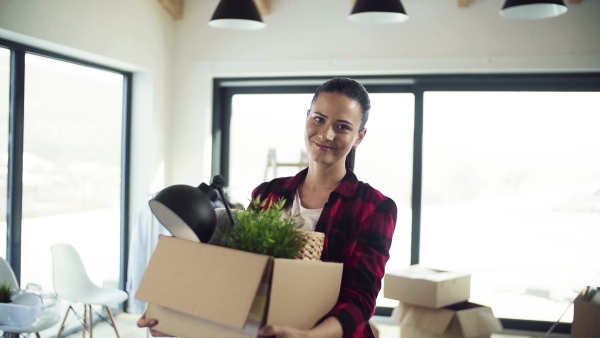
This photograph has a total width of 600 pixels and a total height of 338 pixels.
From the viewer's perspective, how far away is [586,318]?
3094mm

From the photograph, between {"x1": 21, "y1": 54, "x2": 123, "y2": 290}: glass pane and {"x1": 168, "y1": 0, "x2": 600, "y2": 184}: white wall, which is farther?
{"x1": 168, "y1": 0, "x2": 600, "y2": 184}: white wall

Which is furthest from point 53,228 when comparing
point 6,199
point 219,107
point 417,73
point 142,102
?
point 417,73

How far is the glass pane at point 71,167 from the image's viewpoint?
12.8ft

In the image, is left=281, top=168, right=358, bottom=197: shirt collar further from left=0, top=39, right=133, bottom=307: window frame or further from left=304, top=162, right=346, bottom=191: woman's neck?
left=0, top=39, right=133, bottom=307: window frame

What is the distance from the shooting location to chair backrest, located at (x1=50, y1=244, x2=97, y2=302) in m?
3.69

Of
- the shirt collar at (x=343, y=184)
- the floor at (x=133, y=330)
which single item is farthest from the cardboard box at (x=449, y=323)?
the shirt collar at (x=343, y=184)

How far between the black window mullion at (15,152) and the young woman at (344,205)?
2606 mm

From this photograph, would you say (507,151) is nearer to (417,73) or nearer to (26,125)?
(417,73)

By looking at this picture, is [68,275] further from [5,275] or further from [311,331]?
[311,331]

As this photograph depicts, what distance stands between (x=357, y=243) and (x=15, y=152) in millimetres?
3002

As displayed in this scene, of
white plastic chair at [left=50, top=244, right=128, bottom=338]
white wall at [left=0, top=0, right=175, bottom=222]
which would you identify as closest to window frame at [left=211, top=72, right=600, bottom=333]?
white wall at [left=0, top=0, right=175, bottom=222]

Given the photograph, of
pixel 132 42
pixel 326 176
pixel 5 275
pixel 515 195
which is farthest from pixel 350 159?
pixel 515 195

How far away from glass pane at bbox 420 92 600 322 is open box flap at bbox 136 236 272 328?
12.9ft

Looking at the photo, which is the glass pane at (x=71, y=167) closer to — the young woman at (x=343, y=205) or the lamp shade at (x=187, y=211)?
the young woman at (x=343, y=205)
